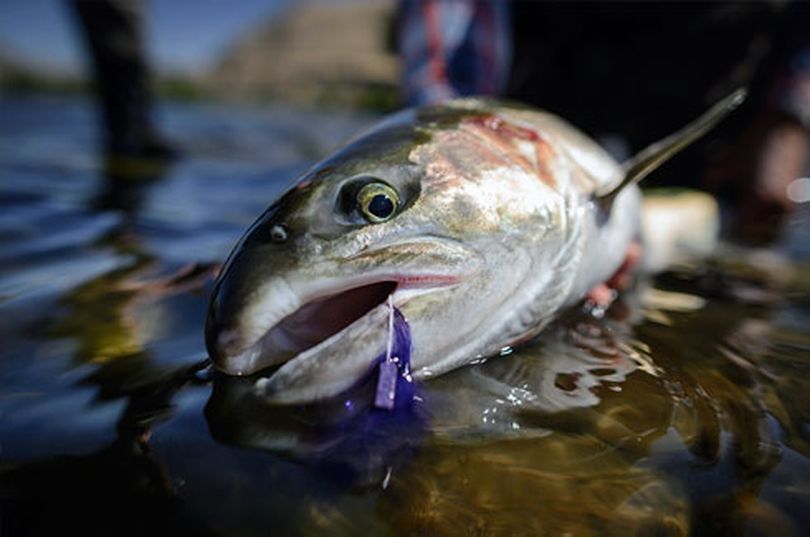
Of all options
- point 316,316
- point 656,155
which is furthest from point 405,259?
point 656,155

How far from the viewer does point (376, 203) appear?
1.21 meters

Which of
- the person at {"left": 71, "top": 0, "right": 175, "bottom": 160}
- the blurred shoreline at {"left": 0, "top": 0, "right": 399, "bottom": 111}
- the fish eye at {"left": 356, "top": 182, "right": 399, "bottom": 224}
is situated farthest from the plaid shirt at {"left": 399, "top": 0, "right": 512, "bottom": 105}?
the blurred shoreline at {"left": 0, "top": 0, "right": 399, "bottom": 111}

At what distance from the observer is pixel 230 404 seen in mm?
1146

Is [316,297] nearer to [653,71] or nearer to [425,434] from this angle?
[425,434]

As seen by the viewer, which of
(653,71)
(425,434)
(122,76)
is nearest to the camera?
(425,434)

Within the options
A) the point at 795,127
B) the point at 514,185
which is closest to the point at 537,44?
the point at 795,127

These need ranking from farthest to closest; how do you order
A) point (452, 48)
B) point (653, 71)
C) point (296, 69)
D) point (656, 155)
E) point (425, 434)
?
point (296, 69) → point (653, 71) → point (452, 48) → point (656, 155) → point (425, 434)

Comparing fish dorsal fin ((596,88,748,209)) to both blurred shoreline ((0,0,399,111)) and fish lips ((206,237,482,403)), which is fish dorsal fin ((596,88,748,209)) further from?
blurred shoreline ((0,0,399,111))

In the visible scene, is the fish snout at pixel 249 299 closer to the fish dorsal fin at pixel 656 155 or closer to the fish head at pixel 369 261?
the fish head at pixel 369 261

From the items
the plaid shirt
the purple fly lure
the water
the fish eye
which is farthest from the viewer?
the plaid shirt

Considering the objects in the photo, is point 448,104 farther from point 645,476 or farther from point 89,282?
point 89,282

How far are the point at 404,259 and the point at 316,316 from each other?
240 millimetres

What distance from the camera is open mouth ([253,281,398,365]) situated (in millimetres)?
1203

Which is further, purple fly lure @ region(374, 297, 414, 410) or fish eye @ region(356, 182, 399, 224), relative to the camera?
fish eye @ region(356, 182, 399, 224)
